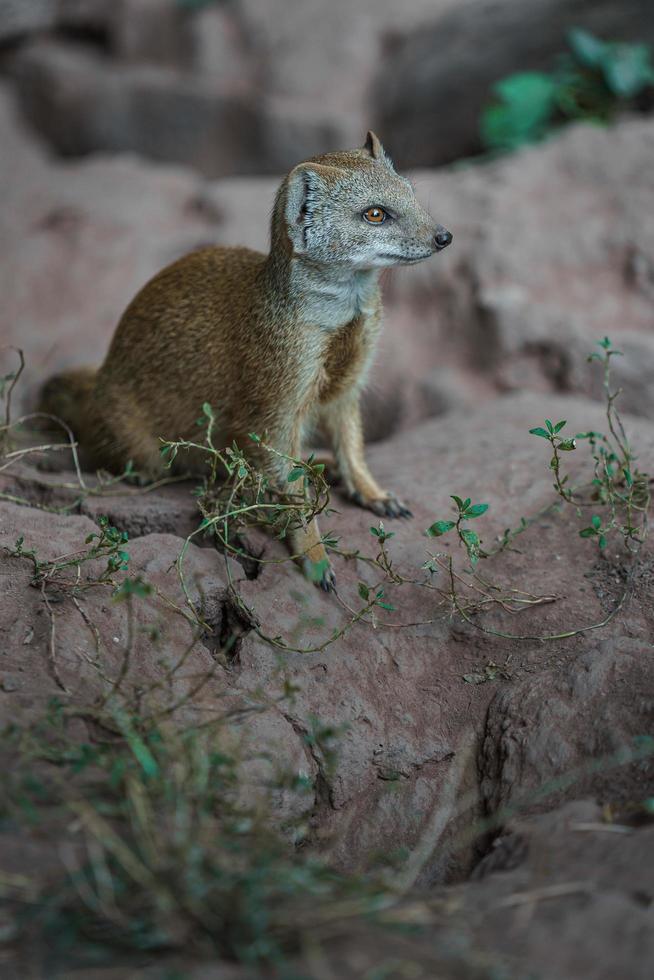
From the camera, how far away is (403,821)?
2.81 meters

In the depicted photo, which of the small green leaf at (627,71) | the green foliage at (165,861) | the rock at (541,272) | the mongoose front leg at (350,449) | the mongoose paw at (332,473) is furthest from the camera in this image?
the small green leaf at (627,71)

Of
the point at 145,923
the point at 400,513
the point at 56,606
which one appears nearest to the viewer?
the point at 145,923

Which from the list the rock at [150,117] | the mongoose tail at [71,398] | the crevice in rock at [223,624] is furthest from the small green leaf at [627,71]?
the crevice in rock at [223,624]

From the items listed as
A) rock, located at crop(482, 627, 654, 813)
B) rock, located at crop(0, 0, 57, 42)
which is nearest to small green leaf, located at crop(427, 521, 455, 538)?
rock, located at crop(482, 627, 654, 813)

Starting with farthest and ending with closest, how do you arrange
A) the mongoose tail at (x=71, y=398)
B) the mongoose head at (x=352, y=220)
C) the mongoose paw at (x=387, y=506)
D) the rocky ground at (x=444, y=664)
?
the mongoose tail at (x=71, y=398) < the mongoose paw at (x=387, y=506) < the mongoose head at (x=352, y=220) < the rocky ground at (x=444, y=664)

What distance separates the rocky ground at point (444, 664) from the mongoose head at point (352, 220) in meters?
0.97

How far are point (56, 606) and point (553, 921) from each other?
166cm

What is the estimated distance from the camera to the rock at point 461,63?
23.0 ft

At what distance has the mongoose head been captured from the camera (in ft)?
10.8

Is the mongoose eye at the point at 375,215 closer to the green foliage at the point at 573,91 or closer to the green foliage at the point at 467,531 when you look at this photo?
the green foliage at the point at 467,531

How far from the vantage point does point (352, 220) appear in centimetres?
330

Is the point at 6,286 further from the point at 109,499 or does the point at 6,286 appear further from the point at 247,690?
the point at 247,690

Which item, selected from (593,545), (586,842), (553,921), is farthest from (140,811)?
(593,545)

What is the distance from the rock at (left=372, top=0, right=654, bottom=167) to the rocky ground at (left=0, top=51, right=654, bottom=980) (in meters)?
2.18
